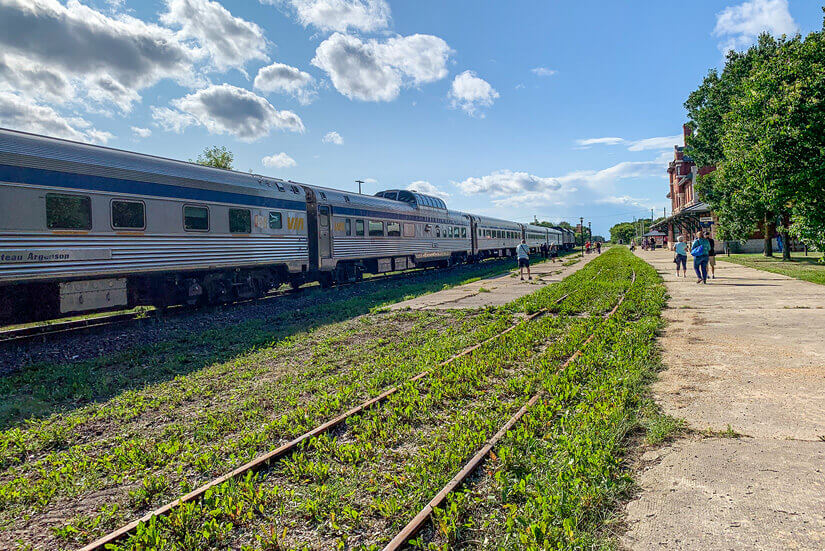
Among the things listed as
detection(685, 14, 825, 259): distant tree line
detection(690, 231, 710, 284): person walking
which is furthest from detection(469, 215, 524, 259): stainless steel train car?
detection(690, 231, 710, 284): person walking

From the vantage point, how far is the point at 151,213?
1120cm

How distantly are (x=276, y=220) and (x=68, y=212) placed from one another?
6.30 meters

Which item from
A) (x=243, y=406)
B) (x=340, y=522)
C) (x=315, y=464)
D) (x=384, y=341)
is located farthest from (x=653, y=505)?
(x=384, y=341)

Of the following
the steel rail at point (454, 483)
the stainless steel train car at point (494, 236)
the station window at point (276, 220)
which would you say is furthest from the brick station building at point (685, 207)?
the steel rail at point (454, 483)

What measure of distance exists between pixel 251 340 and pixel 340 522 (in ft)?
22.0

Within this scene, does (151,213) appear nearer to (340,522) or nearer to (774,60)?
(340,522)

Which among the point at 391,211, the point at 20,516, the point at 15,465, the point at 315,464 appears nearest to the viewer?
the point at 20,516

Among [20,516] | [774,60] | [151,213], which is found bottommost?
[20,516]

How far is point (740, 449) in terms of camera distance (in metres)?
4.01

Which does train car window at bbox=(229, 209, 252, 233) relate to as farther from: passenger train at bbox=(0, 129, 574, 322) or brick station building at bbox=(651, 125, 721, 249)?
brick station building at bbox=(651, 125, 721, 249)

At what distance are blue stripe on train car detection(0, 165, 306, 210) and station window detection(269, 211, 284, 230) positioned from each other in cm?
32

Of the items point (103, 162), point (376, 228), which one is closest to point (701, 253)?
point (376, 228)

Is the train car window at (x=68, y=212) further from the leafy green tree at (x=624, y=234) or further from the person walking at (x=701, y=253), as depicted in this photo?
the leafy green tree at (x=624, y=234)

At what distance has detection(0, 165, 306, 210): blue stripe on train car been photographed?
28.7 feet
